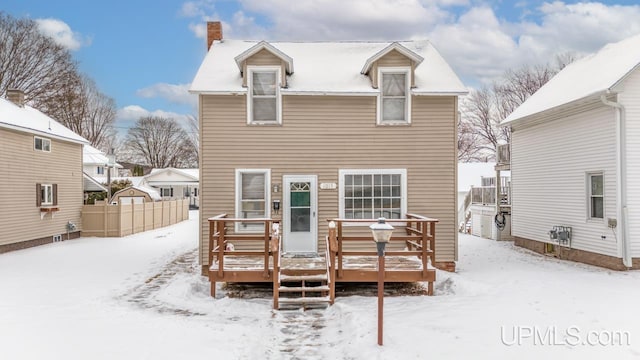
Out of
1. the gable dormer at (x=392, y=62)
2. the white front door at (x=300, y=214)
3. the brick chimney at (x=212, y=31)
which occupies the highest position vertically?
the brick chimney at (x=212, y=31)

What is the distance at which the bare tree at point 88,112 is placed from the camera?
1440 inches

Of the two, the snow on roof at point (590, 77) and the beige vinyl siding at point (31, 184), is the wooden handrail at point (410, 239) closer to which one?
the snow on roof at point (590, 77)

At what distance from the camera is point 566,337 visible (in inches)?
247

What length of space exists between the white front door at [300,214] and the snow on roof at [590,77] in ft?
24.9

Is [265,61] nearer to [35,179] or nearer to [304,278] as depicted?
[304,278]

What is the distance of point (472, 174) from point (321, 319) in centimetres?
2589

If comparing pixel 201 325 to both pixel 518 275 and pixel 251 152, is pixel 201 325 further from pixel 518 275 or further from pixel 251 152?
pixel 518 275

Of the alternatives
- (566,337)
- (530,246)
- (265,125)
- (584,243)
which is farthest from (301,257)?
(530,246)

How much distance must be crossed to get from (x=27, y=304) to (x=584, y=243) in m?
13.5

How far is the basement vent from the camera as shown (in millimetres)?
12828

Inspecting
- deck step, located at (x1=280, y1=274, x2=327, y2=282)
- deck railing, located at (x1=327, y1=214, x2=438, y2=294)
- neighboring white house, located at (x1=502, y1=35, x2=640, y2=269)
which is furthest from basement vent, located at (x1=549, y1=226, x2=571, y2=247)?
deck step, located at (x1=280, y1=274, x2=327, y2=282)

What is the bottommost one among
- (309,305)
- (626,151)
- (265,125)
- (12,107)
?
(309,305)

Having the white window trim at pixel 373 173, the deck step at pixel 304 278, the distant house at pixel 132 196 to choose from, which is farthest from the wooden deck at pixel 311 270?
the distant house at pixel 132 196

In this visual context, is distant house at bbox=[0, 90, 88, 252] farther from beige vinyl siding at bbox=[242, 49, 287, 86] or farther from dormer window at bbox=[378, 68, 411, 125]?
dormer window at bbox=[378, 68, 411, 125]
